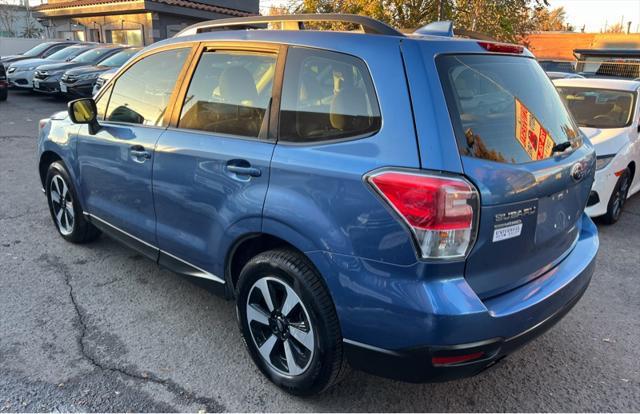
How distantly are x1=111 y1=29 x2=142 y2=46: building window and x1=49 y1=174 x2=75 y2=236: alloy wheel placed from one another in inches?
701

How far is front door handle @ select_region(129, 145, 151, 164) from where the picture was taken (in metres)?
3.19

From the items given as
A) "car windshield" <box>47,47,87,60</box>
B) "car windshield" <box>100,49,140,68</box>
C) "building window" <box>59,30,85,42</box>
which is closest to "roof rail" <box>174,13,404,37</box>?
"car windshield" <box>100,49,140,68</box>

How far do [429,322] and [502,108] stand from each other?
3.54 ft

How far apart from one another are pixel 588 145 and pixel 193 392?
2585 mm

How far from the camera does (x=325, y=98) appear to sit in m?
2.39

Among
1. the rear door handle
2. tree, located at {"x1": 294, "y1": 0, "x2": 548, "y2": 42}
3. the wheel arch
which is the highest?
tree, located at {"x1": 294, "y1": 0, "x2": 548, "y2": 42}

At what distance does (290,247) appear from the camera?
8.03 feet

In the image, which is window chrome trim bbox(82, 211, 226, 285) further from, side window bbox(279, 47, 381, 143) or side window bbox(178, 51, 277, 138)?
side window bbox(279, 47, 381, 143)

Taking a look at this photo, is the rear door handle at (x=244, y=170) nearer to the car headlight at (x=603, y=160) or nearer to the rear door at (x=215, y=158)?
the rear door at (x=215, y=158)

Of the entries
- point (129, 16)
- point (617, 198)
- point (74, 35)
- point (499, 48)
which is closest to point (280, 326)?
point (499, 48)

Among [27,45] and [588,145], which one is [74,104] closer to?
[588,145]

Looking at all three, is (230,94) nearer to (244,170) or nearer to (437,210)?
(244,170)

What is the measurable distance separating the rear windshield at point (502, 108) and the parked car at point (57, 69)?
1399 centimetres

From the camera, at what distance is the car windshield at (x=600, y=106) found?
5.83 metres
